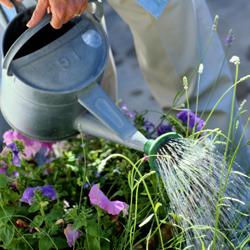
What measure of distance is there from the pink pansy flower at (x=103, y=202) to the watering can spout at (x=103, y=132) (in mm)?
122

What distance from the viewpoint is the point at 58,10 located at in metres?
1.53

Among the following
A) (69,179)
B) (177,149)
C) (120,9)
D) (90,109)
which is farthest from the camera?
(120,9)

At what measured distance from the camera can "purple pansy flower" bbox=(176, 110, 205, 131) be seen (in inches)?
70.4

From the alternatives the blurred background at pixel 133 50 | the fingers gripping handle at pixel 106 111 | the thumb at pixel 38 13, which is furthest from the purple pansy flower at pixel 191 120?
the blurred background at pixel 133 50

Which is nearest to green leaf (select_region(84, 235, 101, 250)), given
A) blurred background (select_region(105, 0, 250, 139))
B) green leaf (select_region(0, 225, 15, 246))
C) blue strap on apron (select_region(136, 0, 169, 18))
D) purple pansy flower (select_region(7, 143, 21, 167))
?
green leaf (select_region(0, 225, 15, 246))

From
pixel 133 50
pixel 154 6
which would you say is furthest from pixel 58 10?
pixel 133 50

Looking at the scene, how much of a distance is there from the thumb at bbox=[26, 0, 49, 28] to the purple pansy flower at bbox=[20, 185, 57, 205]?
0.36 m

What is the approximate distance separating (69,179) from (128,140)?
13.0 inches

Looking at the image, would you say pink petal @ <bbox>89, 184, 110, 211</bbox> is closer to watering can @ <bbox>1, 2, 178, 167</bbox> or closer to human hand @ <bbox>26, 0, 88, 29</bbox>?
watering can @ <bbox>1, 2, 178, 167</bbox>

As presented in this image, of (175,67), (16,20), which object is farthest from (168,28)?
(16,20)

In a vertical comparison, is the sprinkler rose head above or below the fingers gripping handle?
below

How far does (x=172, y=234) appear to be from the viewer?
1.63 metres

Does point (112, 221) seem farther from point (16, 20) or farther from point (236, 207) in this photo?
point (16, 20)

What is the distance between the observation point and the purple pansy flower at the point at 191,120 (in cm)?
179
